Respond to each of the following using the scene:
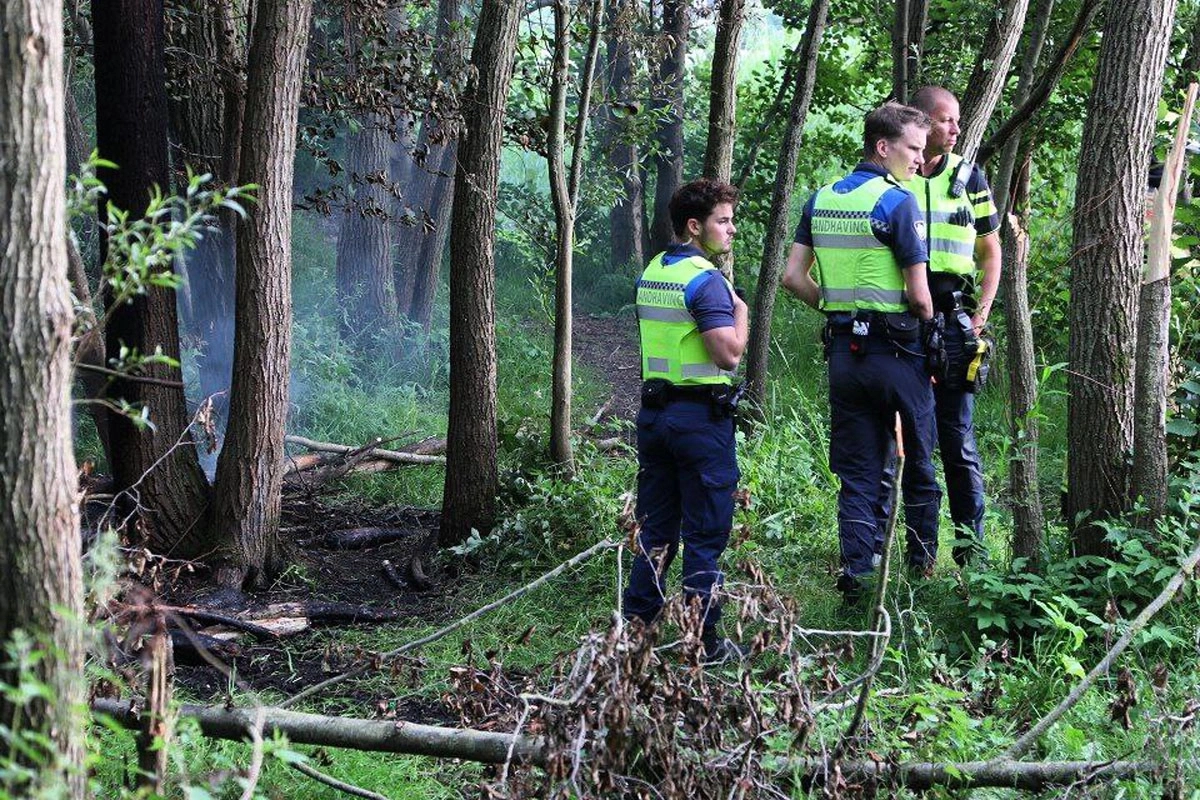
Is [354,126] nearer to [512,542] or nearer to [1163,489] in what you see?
[512,542]

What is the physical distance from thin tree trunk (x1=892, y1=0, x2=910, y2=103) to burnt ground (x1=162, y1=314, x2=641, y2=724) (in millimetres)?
3283

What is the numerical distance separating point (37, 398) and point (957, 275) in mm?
4664

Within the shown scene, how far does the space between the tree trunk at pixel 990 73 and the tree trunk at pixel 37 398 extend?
4745 mm

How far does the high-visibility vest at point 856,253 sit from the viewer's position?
20.2ft

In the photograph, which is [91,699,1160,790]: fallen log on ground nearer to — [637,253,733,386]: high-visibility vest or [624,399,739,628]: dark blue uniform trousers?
[624,399,739,628]: dark blue uniform trousers

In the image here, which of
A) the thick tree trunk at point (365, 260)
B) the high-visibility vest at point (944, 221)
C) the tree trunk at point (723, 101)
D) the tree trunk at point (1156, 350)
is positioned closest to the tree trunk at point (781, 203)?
the tree trunk at point (723, 101)

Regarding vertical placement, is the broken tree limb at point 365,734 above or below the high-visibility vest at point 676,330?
below

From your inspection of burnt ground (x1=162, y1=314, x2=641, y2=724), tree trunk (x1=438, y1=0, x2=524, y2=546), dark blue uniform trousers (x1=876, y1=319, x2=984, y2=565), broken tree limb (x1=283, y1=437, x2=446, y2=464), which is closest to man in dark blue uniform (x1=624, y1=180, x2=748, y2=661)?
dark blue uniform trousers (x1=876, y1=319, x2=984, y2=565)

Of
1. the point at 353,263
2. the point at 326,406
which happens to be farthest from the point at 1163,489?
the point at 353,263

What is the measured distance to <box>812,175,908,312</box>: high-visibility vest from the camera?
6.16 m

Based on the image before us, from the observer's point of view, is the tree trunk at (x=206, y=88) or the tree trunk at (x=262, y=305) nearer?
the tree trunk at (x=262, y=305)

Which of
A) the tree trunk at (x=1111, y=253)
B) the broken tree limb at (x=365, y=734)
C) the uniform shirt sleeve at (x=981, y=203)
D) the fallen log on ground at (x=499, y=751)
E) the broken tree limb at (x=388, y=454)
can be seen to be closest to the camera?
the fallen log on ground at (x=499, y=751)

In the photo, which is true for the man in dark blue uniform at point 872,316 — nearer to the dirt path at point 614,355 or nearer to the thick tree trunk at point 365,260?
the dirt path at point 614,355

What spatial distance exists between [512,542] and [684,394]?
8.20 ft
